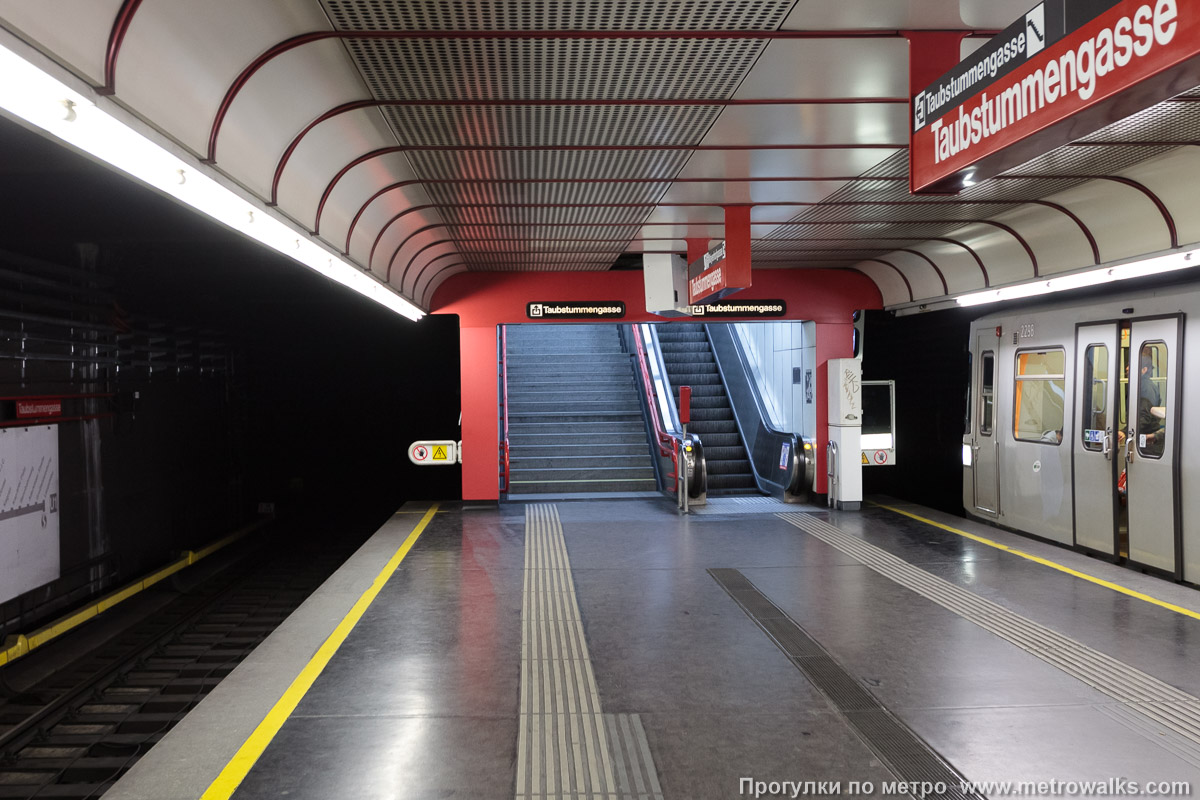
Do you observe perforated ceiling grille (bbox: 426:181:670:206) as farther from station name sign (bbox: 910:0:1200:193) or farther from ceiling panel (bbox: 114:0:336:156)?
station name sign (bbox: 910:0:1200:193)

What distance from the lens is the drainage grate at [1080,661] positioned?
3862 millimetres

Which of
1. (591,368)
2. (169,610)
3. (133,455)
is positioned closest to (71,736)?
(169,610)

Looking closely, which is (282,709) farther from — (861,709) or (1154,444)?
(1154,444)

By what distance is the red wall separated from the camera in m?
11.0

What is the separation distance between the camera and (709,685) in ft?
14.4

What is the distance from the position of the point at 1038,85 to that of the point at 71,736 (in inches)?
243

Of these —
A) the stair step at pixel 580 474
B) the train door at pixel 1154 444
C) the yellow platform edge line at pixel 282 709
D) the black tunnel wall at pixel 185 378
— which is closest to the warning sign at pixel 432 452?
the black tunnel wall at pixel 185 378

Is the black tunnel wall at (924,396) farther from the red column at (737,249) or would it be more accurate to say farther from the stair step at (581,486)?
the red column at (737,249)

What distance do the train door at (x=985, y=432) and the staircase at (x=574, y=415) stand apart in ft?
15.5

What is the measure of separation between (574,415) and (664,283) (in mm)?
4971

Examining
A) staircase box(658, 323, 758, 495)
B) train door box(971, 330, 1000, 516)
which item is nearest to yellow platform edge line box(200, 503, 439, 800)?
train door box(971, 330, 1000, 516)

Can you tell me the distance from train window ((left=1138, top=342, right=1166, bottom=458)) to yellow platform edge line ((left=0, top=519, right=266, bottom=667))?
8896mm

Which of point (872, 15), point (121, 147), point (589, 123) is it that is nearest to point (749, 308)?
point (589, 123)

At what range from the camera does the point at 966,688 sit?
4.32 m
